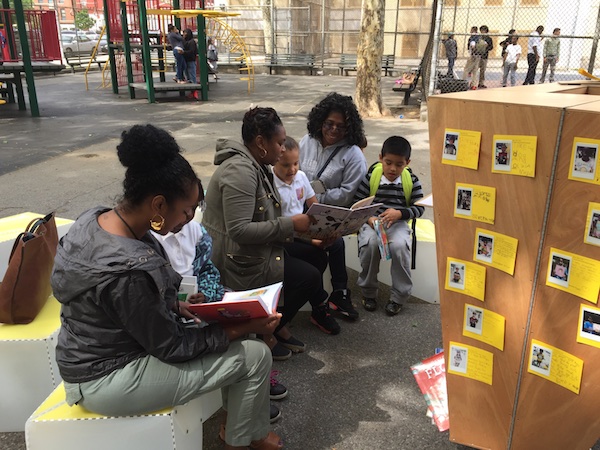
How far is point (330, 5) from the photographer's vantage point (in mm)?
25125

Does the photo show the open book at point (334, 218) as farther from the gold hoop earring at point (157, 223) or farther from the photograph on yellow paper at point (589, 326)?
the photograph on yellow paper at point (589, 326)

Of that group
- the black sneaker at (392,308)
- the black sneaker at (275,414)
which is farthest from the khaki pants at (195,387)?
the black sneaker at (392,308)

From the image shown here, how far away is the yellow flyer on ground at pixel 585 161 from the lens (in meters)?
1.61

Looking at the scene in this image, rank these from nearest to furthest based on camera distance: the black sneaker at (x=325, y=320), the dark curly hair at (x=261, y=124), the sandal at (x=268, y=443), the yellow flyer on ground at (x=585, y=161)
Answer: the yellow flyer on ground at (x=585, y=161)
the sandal at (x=268, y=443)
the dark curly hair at (x=261, y=124)
the black sneaker at (x=325, y=320)

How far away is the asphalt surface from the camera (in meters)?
2.56

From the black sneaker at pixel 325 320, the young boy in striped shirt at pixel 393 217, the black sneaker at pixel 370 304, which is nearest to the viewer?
the black sneaker at pixel 325 320

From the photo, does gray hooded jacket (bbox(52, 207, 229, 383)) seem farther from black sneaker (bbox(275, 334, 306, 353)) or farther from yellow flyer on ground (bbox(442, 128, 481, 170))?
black sneaker (bbox(275, 334, 306, 353))

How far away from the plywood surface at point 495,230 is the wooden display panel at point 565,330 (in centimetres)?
4

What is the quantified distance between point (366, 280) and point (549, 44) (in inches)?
549

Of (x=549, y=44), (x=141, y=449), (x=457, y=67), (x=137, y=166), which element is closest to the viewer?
(x=137, y=166)

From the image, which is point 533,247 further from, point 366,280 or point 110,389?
point 366,280

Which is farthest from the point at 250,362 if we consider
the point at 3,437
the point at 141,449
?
the point at 3,437

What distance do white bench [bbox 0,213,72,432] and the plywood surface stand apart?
178 centimetres

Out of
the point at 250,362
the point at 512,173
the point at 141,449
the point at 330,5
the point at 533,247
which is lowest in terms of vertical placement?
the point at 141,449
